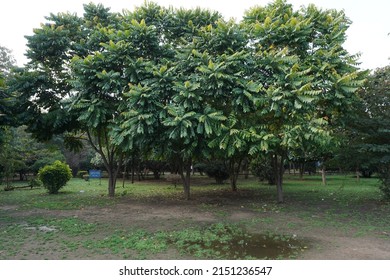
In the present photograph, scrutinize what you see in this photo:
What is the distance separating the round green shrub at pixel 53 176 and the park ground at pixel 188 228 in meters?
3.21

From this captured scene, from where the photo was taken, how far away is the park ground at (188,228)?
6012 millimetres

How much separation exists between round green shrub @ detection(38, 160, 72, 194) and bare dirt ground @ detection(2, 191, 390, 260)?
4093 mm

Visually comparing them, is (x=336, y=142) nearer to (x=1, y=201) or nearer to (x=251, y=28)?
(x=251, y=28)

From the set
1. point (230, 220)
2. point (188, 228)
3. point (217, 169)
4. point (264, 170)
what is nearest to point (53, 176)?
point (188, 228)

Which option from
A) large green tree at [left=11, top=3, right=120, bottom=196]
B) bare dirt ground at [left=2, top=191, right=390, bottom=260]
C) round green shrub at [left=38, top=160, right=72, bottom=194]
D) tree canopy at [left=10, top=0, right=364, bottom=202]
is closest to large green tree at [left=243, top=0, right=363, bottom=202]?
tree canopy at [left=10, top=0, right=364, bottom=202]

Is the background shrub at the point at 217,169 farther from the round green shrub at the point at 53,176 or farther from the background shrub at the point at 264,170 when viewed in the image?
the round green shrub at the point at 53,176

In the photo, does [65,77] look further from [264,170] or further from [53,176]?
[264,170]

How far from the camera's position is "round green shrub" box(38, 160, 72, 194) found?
52.0 ft

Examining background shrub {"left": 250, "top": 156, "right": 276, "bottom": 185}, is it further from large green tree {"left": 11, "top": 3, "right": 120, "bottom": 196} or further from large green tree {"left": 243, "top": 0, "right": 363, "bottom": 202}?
large green tree {"left": 11, "top": 3, "right": 120, "bottom": 196}

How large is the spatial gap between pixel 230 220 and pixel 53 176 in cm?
1105

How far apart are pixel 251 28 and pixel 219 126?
4225 mm

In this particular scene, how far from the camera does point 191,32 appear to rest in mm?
11602

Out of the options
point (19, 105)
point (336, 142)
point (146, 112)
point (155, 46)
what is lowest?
point (336, 142)

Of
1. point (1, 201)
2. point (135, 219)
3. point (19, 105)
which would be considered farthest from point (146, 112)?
point (1, 201)
